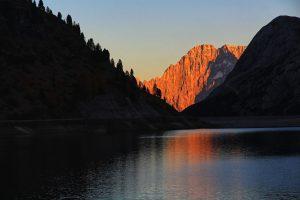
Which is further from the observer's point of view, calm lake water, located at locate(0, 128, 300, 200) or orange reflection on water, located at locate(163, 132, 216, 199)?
orange reflection on water, located at locate(163, 132, 216, 199)

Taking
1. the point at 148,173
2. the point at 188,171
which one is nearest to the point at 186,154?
the point at 188,171

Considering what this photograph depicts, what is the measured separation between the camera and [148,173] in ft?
327

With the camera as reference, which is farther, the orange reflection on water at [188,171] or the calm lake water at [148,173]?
the orange reflection on water at [188,171]

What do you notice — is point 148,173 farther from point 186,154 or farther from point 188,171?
point 186,154

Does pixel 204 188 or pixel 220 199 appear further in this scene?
pixel 204 188

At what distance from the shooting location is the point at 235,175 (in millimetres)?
96125

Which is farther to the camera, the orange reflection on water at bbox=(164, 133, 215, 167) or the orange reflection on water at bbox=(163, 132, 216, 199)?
the orange reflection on water at bbox=(164, 133, 215, 167)

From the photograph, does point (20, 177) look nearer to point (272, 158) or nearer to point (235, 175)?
point (235, 175)

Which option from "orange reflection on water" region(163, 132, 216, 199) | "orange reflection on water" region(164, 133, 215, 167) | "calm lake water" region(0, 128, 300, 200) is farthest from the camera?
"orange reflection on water" region(164, 133, 215, 167)

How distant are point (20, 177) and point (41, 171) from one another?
910 cm

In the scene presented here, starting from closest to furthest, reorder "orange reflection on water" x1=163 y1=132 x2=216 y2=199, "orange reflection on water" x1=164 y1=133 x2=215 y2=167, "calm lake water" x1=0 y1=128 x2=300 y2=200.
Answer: "calm lake water" x1=0 y1=128 x2=300 y2=200, "orange reflection on water" x1=163 y1=132 x2=216 y2=199, "orange reflection on water" x1=164 y1=133 x2=215 y2=167

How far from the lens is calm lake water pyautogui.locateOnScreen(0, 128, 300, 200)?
7656cm

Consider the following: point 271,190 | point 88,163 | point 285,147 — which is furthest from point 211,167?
point 285,147

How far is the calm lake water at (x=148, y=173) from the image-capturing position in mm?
76562
